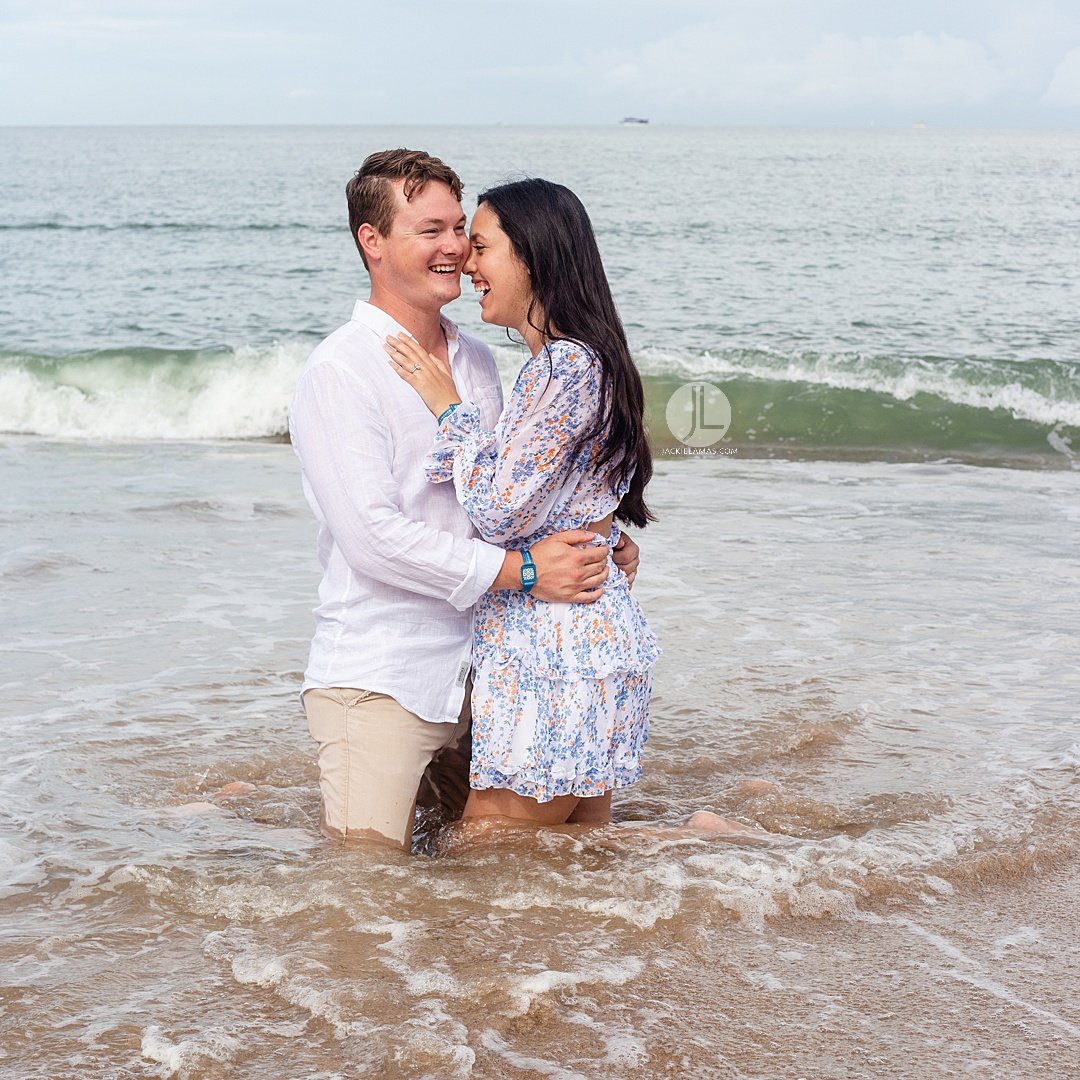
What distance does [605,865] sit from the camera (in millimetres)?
3684

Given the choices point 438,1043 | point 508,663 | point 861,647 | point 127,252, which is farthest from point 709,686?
point 127,252

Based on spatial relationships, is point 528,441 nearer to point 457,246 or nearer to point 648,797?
point 457,246

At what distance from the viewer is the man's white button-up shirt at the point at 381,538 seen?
338 centimetres

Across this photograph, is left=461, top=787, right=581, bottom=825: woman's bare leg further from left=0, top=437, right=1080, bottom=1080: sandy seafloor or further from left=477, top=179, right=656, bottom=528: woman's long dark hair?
left=477, top=179, right=656, bottom=528: woman's long dark hair

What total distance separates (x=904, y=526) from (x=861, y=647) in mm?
2794

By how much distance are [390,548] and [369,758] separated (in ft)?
2.05

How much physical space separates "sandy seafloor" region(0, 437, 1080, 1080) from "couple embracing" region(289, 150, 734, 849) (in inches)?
12.7

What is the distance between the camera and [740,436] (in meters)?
13.5

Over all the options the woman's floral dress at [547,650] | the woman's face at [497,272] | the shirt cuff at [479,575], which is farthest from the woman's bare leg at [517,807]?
the woman's face at [497,272]

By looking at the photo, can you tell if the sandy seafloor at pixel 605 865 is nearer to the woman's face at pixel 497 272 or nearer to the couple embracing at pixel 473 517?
the couple embracing at pixel 473 517

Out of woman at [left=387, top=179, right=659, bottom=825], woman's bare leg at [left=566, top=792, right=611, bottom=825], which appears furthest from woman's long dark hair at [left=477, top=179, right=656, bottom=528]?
woman's bare leg at [left=566, top=792, right=611, bottom=825]

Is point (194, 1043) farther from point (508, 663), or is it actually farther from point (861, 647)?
point (861, 647)

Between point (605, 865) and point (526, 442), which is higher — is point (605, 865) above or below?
below

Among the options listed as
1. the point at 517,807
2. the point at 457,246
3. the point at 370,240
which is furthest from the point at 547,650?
the point at 370,240
